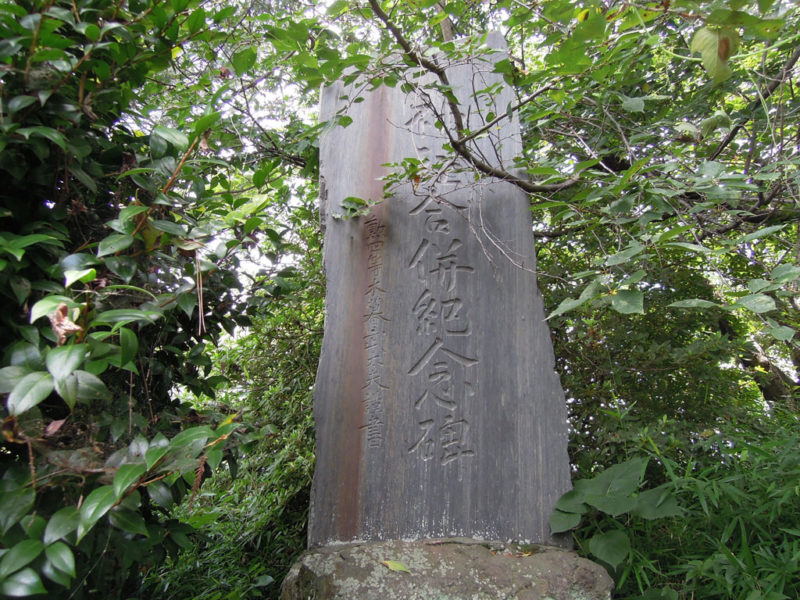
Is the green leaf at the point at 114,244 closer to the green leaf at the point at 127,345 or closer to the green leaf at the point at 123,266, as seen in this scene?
the green leaf at the point at 123,266

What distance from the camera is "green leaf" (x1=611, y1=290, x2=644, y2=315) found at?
1439mm

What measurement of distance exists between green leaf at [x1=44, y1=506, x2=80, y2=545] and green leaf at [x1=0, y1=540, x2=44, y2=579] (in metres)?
0.02

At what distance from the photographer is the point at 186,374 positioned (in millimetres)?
1672

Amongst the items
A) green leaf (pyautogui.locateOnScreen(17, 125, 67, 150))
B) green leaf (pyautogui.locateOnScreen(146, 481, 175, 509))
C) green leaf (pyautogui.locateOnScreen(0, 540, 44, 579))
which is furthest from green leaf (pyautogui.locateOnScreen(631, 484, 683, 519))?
green leaf (pyautogui.locateOnScreen(17, 125, 67, 150))

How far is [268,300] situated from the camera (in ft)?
6.50

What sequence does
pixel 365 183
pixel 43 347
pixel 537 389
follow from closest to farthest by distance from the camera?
pixel 43 347 → pixel 537 389 → pixel 365 183

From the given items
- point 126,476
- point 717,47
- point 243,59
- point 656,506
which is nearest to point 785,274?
point 717,47

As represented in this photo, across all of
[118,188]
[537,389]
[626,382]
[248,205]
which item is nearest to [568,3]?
[248,205]

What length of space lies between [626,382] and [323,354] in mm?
1603

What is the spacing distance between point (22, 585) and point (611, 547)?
1625mm

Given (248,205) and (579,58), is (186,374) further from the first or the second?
(579,58)

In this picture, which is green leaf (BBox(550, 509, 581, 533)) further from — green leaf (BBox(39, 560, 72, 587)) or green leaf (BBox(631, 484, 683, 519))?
green leaf (BBox(39, 560, 72, 587))

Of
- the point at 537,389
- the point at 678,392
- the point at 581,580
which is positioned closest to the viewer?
the point at 581,580

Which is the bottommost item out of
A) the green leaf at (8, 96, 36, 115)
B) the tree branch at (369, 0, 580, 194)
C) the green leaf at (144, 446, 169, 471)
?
the green leaf at (144, 446, 169, 471)
